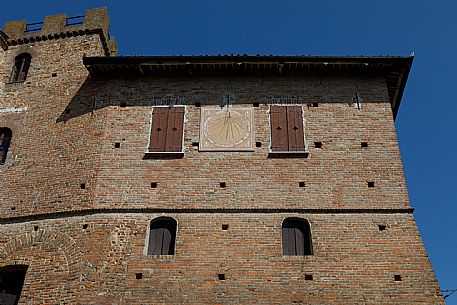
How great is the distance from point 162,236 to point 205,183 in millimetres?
1877

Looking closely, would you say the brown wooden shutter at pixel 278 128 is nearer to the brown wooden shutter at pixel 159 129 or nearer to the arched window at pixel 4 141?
the brown wooden shutter at pixel 159 129

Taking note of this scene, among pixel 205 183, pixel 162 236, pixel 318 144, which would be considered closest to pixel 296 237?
pixel 205 183

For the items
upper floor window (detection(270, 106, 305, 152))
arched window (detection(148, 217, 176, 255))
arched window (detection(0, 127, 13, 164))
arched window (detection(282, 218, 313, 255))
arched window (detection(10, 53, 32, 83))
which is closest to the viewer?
arched window (detection(282, 218, 313, 255))

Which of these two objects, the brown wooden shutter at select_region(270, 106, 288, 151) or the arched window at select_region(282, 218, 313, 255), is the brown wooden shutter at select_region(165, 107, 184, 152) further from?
the arched window at select_region(282, 218, 313, 255)

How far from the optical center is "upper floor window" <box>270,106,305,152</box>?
15.0 metres

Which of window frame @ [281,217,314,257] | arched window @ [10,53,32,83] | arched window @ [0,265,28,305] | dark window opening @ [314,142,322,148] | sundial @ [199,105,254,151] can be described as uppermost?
arched window @ [10,53,32,83]

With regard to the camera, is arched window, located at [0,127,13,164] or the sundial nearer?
the sundial

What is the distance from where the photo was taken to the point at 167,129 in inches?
607

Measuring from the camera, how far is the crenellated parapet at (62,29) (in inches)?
718

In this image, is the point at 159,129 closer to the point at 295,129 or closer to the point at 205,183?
the point at 205,183

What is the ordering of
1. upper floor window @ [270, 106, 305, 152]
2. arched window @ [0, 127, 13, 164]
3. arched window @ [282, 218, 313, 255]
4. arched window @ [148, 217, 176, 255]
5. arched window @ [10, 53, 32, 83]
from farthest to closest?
arched window @ [10, 53, 32, 83], arched window @ [0, 127, 13, 164], upper floor window @ [270, 106, 305, 152], arched window @ [148, 217, 176, 255], arched window @ [282, 218, 313, 255]

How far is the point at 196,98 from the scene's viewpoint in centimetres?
1606

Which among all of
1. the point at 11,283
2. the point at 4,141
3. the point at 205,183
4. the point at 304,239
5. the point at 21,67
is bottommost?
the point at 11,283

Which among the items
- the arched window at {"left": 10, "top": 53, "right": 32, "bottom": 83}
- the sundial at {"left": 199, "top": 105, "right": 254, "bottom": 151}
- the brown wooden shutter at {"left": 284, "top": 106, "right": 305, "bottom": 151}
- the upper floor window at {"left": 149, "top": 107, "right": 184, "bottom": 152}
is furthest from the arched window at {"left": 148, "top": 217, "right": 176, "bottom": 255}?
the arched window at {"left": 10, "top": 53, "right": 32, "bottom": 83}
